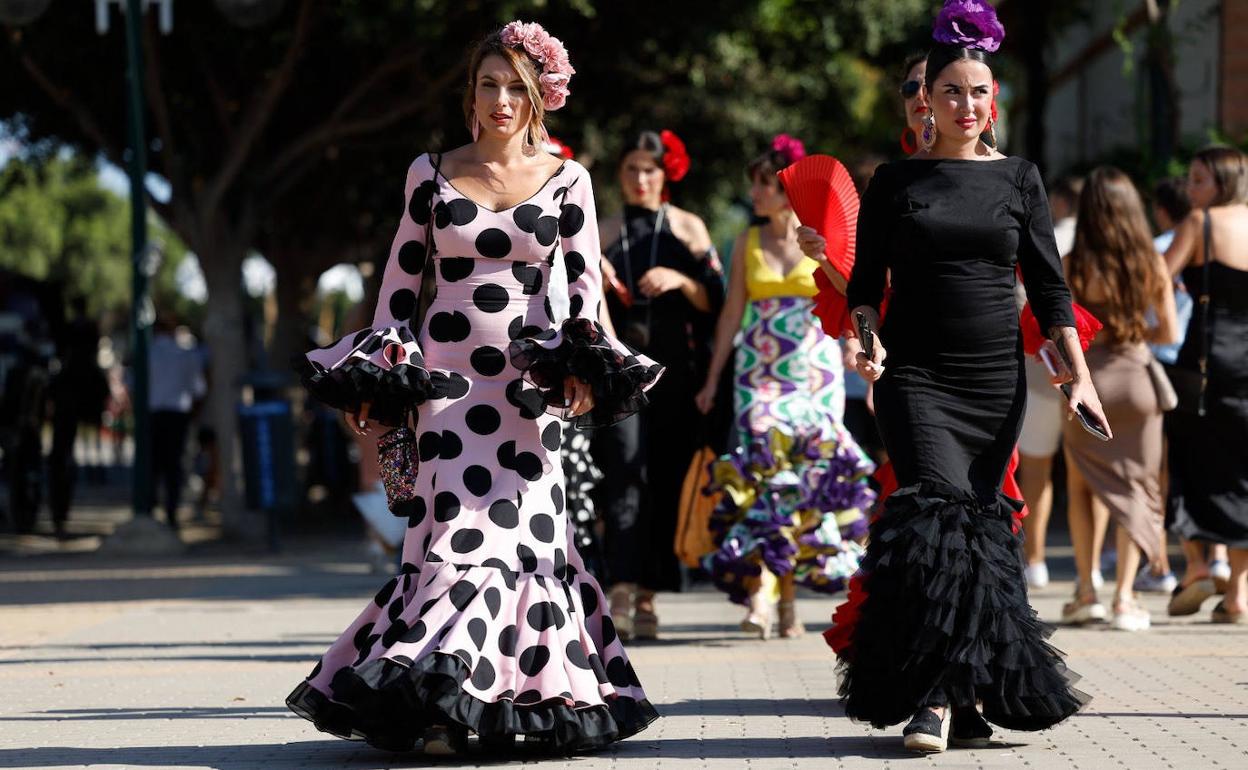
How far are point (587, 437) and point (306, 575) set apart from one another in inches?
232

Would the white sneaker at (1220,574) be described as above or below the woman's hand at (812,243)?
below

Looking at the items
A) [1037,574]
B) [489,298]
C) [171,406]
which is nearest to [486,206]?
[489,298]

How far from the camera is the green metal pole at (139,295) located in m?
17.4

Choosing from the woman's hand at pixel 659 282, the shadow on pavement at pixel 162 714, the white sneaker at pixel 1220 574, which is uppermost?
the woman's hand at pixel 659 282

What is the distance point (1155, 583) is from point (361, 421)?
→ 22.2 feet

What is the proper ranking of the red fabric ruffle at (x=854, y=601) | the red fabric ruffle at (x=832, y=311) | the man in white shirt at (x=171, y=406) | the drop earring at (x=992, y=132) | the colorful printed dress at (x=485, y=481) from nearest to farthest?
the colorful printed dress at (x=485, y=481), the red fabric ruffle at (x=854, y=601), the drop earring at (x=992, y=132), the red fabric ruffle at (x=832, y=311), the man in white shirt at (x=171, y=406)

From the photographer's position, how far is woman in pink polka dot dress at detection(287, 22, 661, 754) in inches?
230

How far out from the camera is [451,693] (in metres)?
5.70

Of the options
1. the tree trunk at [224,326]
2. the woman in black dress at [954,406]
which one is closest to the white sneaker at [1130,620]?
the woman in black dress at [954,406]

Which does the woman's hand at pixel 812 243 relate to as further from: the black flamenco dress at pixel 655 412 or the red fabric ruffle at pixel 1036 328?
the black flamenco dress at pixel 655 412

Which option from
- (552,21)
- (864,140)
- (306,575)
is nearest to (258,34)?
(552,21)

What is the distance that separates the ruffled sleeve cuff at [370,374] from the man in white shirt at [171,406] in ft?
46.3

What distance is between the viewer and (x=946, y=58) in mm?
6414

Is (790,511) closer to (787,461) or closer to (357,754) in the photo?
(787,461)
